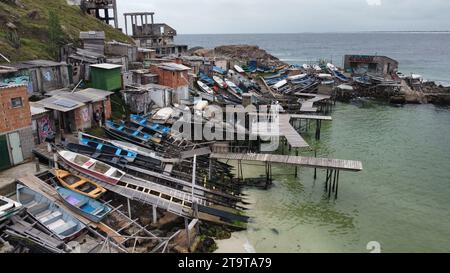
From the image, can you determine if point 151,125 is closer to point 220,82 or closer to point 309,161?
point 309,161

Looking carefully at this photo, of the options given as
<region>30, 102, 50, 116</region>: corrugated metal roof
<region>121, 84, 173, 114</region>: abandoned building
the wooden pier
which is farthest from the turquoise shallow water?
<region>30, 102, 50, 116</region>: corrugated metal roof

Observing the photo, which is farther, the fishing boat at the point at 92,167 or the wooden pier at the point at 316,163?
the wooden pier at the point at 316,163

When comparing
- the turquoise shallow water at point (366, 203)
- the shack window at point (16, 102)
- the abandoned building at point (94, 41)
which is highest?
the abandoned building at point (94, 41)

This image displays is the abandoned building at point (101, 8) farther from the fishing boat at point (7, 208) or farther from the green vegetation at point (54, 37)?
the fishing boat at point (7, 208)

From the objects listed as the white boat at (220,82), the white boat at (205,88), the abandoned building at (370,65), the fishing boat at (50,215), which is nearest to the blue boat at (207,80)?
the white boat at (220,82)

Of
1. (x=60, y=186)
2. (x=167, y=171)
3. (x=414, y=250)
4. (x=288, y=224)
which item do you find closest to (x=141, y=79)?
(x=167, y=171)

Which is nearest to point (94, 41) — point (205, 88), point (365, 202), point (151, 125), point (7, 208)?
point (205, 88)

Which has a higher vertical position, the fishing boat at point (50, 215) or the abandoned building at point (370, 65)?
the abandoned building at point (370, 65)
